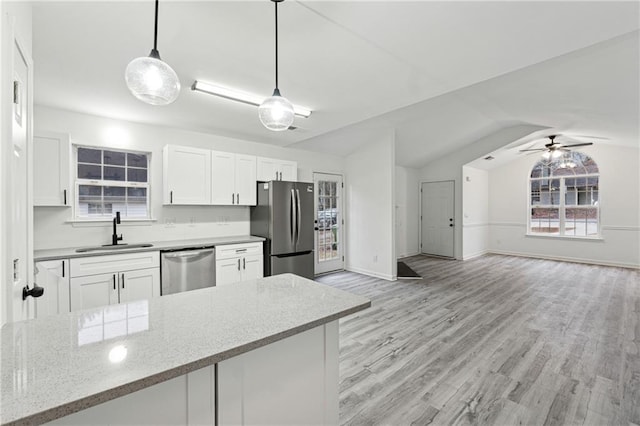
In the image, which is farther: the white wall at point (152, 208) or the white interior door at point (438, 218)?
the white interior door at point (438, 218)

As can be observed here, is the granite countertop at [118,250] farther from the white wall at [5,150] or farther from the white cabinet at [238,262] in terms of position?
the white wall at [5,150]

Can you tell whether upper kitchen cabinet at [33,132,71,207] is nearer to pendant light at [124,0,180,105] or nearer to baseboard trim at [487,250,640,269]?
pendant light at [124,0,180,105]

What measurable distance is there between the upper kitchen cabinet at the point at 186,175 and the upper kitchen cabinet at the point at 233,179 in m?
0.10

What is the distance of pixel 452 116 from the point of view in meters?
5.11

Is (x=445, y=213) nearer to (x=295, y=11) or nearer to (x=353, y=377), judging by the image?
(x=353, y=377)

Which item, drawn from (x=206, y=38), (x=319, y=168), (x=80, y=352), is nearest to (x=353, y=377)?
(x=80, y=352)

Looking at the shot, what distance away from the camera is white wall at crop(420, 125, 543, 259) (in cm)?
622

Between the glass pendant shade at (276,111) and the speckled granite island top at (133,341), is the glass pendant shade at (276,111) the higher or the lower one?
the higher one

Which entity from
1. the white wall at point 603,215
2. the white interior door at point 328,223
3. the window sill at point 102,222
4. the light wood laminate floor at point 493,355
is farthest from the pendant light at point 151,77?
the white wall at point 603,215

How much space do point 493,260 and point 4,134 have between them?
27.3 ft

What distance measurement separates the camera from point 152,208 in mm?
3721

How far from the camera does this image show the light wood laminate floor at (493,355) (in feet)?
6.17

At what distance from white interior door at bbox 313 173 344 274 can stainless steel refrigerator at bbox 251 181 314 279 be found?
1.07m

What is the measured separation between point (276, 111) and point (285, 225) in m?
2.66
